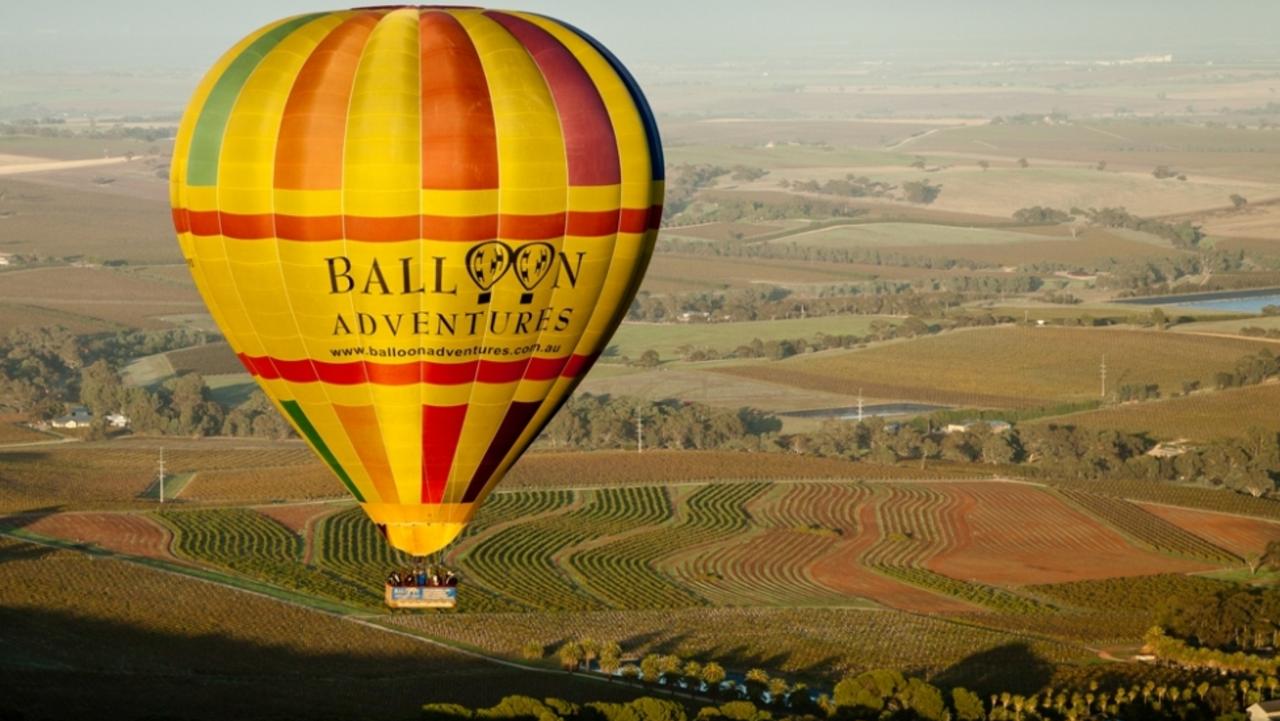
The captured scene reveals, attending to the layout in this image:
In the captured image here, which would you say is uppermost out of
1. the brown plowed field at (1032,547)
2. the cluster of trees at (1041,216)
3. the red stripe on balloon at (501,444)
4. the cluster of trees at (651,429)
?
the cluster of trees at (1041,216)

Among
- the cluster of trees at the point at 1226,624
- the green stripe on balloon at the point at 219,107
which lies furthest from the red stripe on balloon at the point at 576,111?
the cluster of trees at the point at 1226,624

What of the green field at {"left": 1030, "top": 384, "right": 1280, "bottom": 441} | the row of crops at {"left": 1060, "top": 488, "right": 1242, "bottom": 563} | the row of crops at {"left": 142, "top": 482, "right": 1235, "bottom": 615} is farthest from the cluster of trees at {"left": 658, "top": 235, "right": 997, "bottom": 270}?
the row of crops at {"left": 142, "top": 482, "right": 1235, "bottom": 615}

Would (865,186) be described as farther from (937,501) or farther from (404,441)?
(404,441)

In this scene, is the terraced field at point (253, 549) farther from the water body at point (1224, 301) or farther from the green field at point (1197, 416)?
the water body at point (1224, 301)

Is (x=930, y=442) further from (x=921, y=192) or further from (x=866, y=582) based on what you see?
(x=921, y=192)

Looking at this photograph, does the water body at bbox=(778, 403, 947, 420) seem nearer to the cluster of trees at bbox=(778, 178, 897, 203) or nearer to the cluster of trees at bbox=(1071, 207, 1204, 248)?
the cluster of trees at bbox=(1071, 207, 1204, 248)
